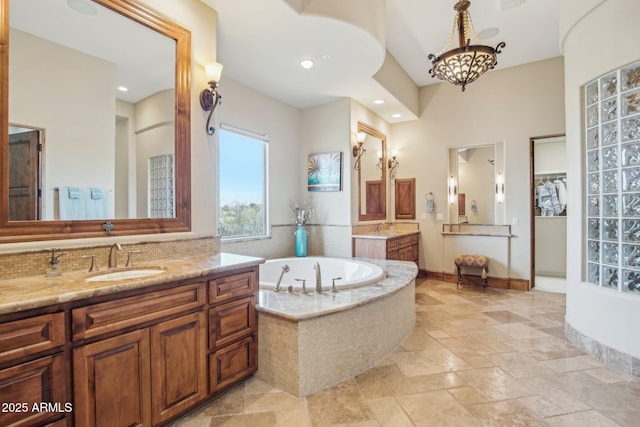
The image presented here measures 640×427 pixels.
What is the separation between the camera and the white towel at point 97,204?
1.86m

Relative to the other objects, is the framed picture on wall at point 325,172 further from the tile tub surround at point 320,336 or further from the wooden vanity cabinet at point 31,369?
the wooden vanity cabinet at point 31,369

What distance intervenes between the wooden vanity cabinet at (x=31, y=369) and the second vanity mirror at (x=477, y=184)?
5.54m

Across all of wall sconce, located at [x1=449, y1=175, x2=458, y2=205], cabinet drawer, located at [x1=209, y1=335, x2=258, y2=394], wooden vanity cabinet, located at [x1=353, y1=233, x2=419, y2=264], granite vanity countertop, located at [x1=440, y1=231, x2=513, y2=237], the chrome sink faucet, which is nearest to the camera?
the chrome sink faucet

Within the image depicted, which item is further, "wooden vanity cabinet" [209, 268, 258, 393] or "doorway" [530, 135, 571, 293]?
"doorway" [530, 135, 571, 293]

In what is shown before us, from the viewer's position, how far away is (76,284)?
146cm

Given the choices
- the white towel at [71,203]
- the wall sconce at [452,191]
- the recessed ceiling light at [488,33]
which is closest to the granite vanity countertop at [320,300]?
the white towel at [71,203]

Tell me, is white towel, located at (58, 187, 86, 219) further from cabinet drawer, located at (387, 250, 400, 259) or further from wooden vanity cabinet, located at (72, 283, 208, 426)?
cabinet drawer, located at (387, 250, 400, 259)

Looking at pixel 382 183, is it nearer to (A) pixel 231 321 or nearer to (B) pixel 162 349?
(A) pixel 231 321

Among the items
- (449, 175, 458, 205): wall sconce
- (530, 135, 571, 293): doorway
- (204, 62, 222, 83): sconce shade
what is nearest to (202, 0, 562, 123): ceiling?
(204, 62, 222, 83): sconce shade

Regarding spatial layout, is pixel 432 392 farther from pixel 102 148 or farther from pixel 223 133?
pixel 223 133

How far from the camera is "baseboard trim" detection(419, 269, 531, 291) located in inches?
190

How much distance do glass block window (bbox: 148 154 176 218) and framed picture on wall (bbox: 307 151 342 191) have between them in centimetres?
269

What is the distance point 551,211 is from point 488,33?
355 cm

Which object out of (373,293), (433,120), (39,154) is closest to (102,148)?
(39,154)
